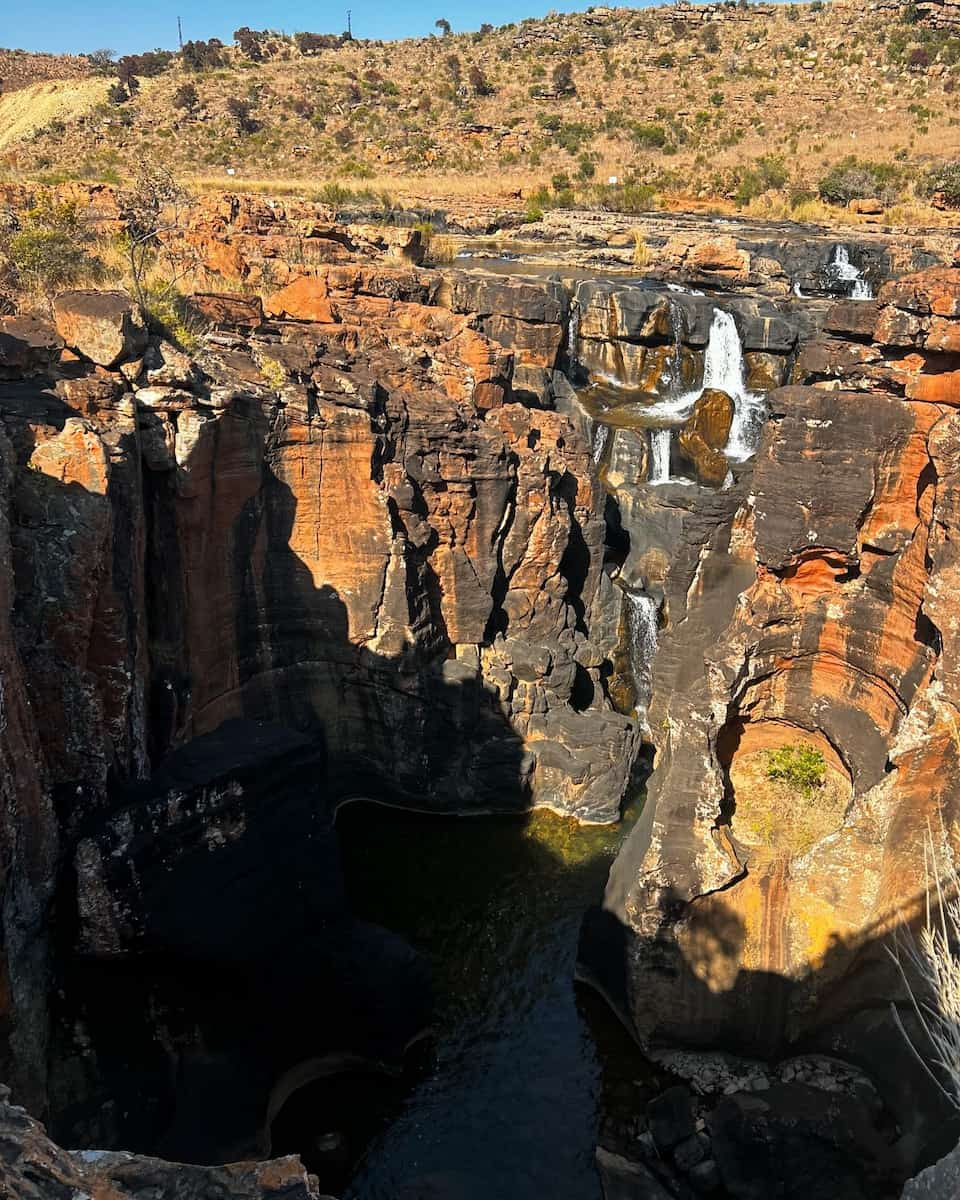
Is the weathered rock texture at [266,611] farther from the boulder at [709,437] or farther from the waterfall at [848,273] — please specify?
the waterfall at [848,273]

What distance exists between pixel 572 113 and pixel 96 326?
2104 inches

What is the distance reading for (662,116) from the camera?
57500mm

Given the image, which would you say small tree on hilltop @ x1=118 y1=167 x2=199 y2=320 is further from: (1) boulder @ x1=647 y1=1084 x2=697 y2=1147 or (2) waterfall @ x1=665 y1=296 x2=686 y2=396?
(1) boulder @ x1=647 y1=1084 x2=697 y2=1147

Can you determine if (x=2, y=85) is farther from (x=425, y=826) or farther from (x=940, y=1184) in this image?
(x=940, y=1184)

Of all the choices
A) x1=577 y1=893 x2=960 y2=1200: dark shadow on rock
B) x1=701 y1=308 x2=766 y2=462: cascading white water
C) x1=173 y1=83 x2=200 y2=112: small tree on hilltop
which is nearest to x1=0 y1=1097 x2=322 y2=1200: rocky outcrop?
x1=577 y1=893 x2=960 y2=1200: dark shadow on rock

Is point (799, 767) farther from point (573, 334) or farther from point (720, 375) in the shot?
point (573, 334)

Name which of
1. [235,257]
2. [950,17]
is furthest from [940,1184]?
[950,17]

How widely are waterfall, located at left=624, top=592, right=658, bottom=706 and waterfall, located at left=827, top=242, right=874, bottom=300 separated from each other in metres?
16.3

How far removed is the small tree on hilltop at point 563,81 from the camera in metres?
61.0

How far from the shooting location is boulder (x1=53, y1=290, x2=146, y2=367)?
14375 mm

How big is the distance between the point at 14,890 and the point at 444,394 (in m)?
13.5

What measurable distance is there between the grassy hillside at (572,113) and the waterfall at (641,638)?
3106 centimetres

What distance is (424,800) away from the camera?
60.8ft

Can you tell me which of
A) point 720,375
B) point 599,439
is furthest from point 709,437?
point 599,439
